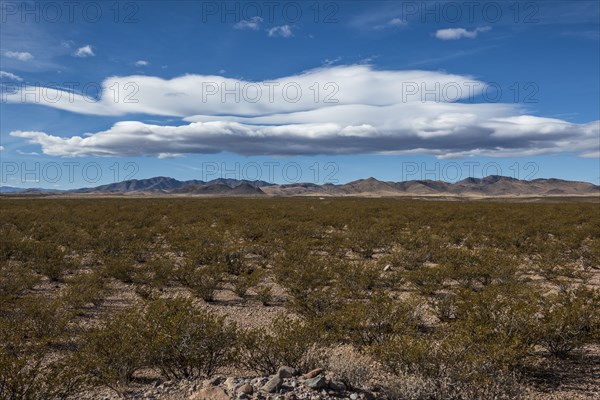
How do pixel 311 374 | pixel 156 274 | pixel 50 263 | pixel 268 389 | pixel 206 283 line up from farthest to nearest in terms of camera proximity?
pixel 50 263 → pixel 156 274 → pixel 206 283 → pixel 311 374 → pixel 268 389

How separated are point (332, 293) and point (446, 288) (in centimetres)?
401

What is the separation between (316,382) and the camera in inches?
225

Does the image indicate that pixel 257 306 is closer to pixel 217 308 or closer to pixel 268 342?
pixel 217 308

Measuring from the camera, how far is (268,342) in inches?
275

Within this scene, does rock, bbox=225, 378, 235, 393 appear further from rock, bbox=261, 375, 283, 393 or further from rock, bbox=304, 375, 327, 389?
rock, bbox=304, 375, 327, 389

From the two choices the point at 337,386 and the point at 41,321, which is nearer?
the point at 337,386

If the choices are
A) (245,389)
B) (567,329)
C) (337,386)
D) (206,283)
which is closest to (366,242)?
(206,283)

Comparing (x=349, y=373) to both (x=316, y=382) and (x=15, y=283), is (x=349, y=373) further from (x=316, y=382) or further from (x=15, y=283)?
(x=15, y=283)

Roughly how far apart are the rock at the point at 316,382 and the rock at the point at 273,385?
0.37m

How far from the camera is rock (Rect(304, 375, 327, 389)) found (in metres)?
5.68

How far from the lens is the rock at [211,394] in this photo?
5.31 m

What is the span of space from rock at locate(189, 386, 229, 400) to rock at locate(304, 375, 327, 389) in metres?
1.11

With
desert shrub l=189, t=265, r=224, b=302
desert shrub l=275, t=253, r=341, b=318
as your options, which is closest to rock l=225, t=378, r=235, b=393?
desert shrub l=275, t=253, r=341, b=318

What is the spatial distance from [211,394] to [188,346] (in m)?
1.59
